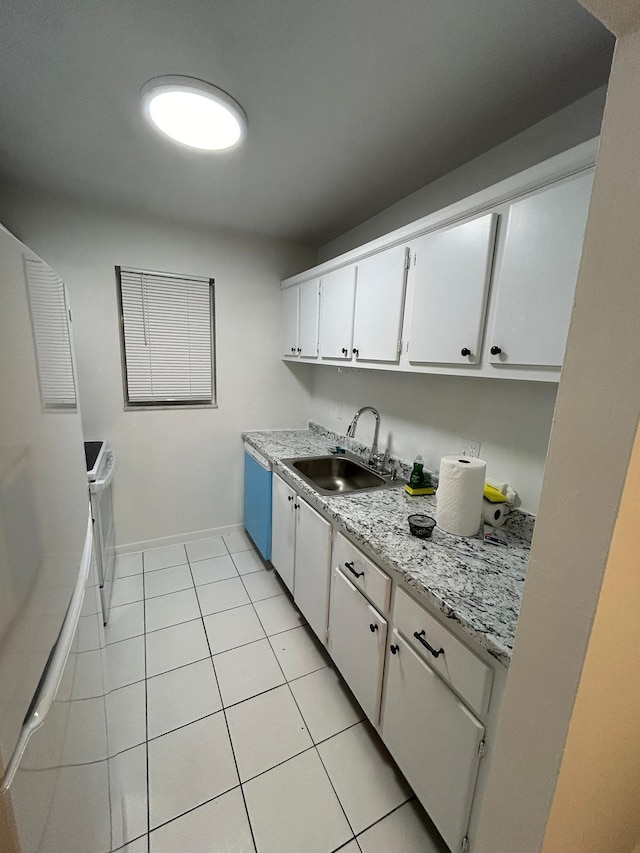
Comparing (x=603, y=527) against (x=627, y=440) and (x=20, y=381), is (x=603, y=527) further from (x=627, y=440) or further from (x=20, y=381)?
(x=20, y=381)

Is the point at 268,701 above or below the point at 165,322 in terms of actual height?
below

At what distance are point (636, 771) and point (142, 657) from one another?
197cm

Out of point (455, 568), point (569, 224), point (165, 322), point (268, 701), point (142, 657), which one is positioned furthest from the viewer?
point (165, 322)

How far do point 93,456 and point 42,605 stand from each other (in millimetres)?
1612

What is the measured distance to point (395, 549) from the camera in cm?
119

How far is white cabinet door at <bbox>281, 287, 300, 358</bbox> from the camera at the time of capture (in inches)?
102

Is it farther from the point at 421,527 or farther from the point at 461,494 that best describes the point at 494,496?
the point at 421,527

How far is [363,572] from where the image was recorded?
132cm

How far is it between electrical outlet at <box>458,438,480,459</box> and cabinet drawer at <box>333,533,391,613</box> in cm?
72

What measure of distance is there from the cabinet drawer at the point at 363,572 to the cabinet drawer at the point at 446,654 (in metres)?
0.06

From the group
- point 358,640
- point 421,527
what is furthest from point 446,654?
point 358,640

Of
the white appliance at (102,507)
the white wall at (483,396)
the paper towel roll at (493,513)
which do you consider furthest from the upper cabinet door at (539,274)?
the white appliance at (102,507)

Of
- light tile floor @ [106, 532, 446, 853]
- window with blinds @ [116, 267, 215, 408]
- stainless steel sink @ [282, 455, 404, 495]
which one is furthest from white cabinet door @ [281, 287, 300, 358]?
light tile floor @ [106, 532, 446, 853]

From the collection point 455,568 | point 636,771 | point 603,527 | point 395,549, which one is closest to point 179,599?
point 395,549
